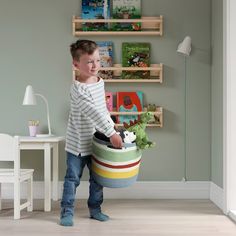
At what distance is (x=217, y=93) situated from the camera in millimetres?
4641

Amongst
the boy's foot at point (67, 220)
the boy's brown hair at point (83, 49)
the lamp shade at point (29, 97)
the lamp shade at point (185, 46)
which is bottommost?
the boy's foot at point (67, 220)

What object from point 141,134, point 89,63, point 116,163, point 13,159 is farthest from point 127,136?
point 13,159

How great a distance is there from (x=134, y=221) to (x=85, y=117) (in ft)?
2.69

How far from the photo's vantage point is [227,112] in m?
4.04

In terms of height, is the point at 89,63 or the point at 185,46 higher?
the point at 185,46

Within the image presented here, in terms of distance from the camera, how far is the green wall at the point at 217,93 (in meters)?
4.47

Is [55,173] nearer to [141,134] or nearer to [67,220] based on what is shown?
[67,220]

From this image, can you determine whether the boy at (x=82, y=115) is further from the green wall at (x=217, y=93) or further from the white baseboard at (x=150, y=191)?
the green wall at (x=217, y=93)

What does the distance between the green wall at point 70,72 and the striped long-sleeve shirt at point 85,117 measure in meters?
1.23

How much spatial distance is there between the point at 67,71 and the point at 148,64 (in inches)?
29.7

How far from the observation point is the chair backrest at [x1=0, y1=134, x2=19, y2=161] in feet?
12.9

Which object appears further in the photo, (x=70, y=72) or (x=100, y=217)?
(x=70, y=72)

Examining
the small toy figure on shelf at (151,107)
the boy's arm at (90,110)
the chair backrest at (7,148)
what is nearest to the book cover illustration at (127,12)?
the small toy figure on shelf at (151,107)

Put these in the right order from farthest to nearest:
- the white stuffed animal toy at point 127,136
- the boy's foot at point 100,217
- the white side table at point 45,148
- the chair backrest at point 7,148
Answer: the white side table at point 45,148 → the chair backrest at point 7,148 → the boy's foot at point 100,217 → the white stuffed animal toy at point 127,136
